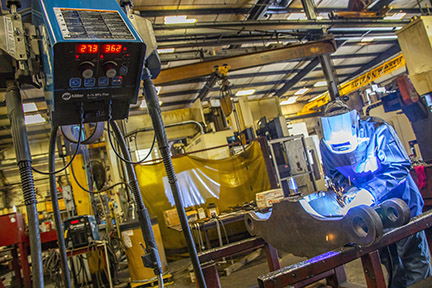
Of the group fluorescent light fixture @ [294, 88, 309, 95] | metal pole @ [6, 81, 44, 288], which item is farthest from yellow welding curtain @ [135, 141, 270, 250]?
fluorescent light fixture @ [294, 88, 309, 95]

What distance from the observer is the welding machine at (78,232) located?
462 centimetres

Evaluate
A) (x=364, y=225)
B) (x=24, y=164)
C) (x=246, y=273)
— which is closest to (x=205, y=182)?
(x=246, y=273)

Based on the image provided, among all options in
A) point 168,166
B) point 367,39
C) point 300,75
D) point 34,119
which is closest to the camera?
point 168,166

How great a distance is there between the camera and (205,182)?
6559mm

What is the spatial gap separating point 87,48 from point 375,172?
2.57 meters

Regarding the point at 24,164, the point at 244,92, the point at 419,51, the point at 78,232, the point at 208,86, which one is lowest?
the point at 78,232

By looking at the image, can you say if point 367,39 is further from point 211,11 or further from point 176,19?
point 176,19

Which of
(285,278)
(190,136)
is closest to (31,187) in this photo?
(285,278)

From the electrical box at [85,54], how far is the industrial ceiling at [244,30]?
5765mm

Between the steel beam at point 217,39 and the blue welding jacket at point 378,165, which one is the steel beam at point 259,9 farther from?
the blue welding jacket at point 378,165

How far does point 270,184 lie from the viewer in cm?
648

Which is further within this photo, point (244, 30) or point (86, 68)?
point (244, 30)

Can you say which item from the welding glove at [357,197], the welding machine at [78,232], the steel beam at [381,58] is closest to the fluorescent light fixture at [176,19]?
the welding machine at [78,232]

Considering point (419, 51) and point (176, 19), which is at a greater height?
point (176, 19)
